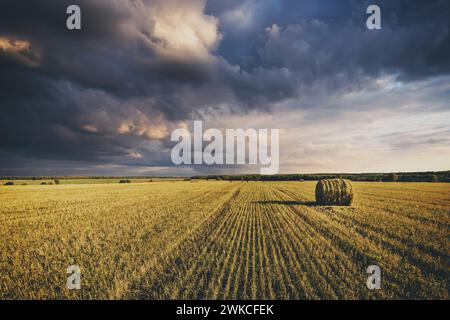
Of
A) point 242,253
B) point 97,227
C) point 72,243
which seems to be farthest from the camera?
point 97,227

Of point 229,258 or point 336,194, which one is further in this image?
point 336,194

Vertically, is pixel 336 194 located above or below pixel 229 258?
above

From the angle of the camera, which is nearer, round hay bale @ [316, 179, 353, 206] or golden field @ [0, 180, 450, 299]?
golden field @ [0, 180, 450, 299]

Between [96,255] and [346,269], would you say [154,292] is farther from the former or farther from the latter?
[346,269]

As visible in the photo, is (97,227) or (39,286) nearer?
(39,286)

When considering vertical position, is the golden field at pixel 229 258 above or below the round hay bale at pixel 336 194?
below

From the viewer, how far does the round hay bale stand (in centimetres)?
1736

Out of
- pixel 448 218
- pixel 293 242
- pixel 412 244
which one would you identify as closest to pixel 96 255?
pixel 293 242

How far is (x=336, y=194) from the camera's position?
17.6 m

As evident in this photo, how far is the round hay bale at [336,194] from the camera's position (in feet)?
57.0

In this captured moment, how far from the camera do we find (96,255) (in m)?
7.43

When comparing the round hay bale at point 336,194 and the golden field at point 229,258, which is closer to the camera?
the golden field at point 229,258
